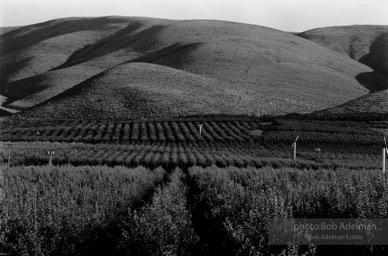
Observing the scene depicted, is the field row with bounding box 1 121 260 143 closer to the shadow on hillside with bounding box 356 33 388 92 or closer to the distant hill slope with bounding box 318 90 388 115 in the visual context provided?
the distant hill slope with bounding box 318 90 388 115

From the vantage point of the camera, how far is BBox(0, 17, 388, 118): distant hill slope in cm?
9725

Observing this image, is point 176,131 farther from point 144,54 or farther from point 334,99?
point 144,54

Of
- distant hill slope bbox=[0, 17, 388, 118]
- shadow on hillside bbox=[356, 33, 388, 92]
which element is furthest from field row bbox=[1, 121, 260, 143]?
shadow on hillside bbox=[356, 33, 388, 92]

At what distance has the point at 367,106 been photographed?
86750 millimetres

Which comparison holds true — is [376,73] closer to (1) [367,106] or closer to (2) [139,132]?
(1) [367,106]

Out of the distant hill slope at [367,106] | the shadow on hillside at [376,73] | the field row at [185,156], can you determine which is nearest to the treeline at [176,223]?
the field row at [185,156]

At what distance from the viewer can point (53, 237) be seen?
42.0 feet

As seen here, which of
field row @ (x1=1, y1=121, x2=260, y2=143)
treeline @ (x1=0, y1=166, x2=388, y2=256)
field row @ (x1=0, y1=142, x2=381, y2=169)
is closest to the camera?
treeline @ (x1=0, y1=166, x2=388, y2=256)

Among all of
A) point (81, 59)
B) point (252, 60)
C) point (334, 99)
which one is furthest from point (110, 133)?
point (81, 59)

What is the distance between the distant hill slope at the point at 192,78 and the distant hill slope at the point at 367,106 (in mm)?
9740

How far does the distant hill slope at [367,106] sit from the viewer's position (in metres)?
82.9

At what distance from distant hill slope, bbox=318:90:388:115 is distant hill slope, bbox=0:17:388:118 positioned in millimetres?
9740

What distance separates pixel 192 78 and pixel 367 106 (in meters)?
39.4

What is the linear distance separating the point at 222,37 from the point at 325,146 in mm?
119327
